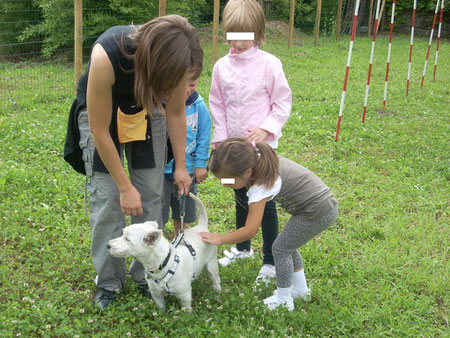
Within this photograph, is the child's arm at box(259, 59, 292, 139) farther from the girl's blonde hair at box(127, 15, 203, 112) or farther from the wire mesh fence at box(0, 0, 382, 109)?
the wire mesh fence at box(0, 0, 382, 109)

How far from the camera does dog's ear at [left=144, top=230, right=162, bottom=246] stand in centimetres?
237

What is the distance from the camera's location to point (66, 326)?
2486 mm

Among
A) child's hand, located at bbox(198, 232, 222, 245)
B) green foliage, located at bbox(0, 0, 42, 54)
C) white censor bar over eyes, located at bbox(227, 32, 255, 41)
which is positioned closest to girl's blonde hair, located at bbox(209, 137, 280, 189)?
child's hand, located at bbox(198, 232, 222, 245)

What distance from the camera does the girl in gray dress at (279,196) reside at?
242 centimetres

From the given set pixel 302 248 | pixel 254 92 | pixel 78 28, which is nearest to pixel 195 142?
pixel 254 92

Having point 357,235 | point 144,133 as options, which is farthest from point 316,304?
point 144,133

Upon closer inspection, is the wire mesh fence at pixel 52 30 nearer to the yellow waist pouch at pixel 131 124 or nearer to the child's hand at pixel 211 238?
the yellow waist pouch at pixel 131 124

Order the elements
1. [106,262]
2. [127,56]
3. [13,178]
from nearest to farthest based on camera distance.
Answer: [127,56], [106,262], [13,178]

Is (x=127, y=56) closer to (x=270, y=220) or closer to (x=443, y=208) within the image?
(x=270, y=220)

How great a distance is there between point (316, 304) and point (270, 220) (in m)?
0.64

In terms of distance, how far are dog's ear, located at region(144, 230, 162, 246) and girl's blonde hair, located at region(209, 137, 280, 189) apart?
47 centimetres

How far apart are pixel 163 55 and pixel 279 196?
1.12 meters

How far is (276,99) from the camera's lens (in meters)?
2.96

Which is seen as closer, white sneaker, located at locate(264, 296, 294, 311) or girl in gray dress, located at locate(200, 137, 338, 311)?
girl in gray dress, located at locate(200, 137, 338, 311)
